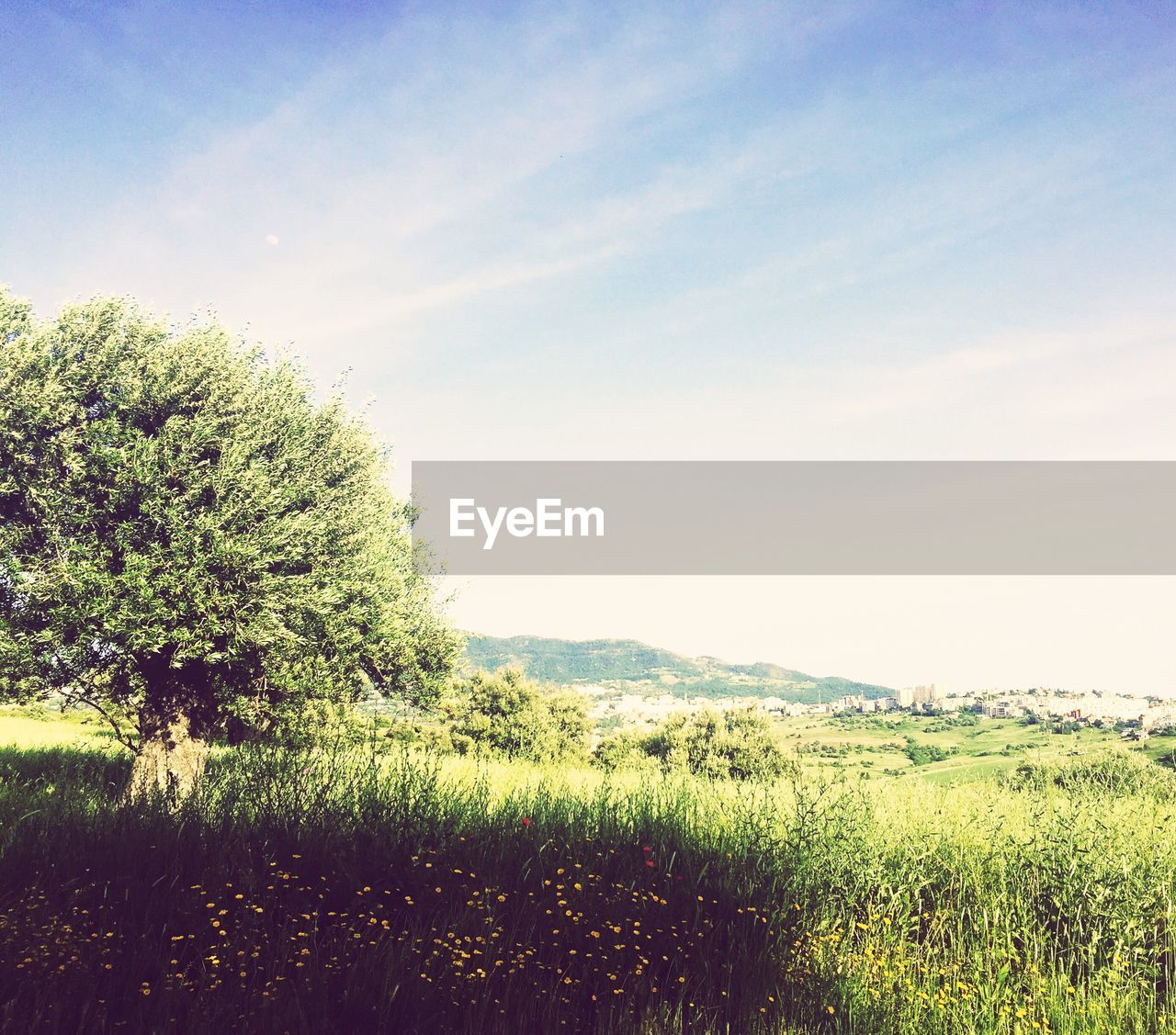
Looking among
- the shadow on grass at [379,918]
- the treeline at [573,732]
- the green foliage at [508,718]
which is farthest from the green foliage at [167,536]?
the green foliage at [508,718]

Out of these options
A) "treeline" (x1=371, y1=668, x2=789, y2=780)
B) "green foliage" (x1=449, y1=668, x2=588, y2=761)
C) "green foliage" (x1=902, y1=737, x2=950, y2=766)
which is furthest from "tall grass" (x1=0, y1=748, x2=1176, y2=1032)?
"green foliage" (x1=902, y1=737, x2=950, y2=766)

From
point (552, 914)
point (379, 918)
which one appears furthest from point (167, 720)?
point (552, 914)

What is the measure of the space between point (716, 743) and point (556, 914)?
1977 inches

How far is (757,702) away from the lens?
186 feet

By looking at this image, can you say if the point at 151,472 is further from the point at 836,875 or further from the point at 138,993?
the point at 836,875

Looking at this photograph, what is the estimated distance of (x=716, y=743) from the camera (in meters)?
53.2

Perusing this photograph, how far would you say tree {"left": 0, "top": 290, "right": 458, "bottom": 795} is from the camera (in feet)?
46.9

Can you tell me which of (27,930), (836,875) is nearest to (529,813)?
(836,875)

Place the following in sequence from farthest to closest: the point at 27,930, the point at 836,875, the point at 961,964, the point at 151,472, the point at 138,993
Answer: the point at 151,472
the point at 836,875
the point at 961,964
the point at 27,930
the point at 138,993

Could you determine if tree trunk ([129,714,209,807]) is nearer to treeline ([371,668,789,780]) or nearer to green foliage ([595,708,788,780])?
treeline ([371,668,789,780])

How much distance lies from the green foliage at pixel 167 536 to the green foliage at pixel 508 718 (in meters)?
30.6

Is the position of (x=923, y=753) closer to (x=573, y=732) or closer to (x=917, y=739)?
(x=917, y=739)

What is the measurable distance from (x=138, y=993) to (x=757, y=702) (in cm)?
5626

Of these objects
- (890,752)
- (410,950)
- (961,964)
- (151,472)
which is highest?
(151,472)
